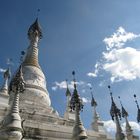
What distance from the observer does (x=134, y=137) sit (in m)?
33.4

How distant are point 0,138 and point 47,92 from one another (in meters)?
22.2

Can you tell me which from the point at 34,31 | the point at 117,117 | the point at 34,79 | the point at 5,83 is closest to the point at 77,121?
the point at 117,117

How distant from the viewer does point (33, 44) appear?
45.8 metres

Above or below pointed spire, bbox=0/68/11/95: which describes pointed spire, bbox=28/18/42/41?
above

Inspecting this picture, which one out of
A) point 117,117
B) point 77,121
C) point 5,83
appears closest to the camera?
point 77,121

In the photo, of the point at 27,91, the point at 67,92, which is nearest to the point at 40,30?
the point at 67,92

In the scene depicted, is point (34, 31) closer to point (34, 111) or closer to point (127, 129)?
point (34, 111)

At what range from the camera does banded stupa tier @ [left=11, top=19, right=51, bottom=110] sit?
34.2 metres

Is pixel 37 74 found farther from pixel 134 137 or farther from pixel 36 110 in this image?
pixel 134 137

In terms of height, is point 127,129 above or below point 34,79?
below

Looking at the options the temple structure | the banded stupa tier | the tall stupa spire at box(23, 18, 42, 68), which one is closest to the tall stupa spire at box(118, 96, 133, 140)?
the temple structure

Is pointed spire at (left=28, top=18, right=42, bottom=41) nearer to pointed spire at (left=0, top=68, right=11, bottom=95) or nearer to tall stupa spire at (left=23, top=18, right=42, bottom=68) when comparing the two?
tall stupa spire at (left=23, top=18, right=42, bottom=68)

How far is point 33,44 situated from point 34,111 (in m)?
19.3

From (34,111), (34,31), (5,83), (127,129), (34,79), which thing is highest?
(34,31)
